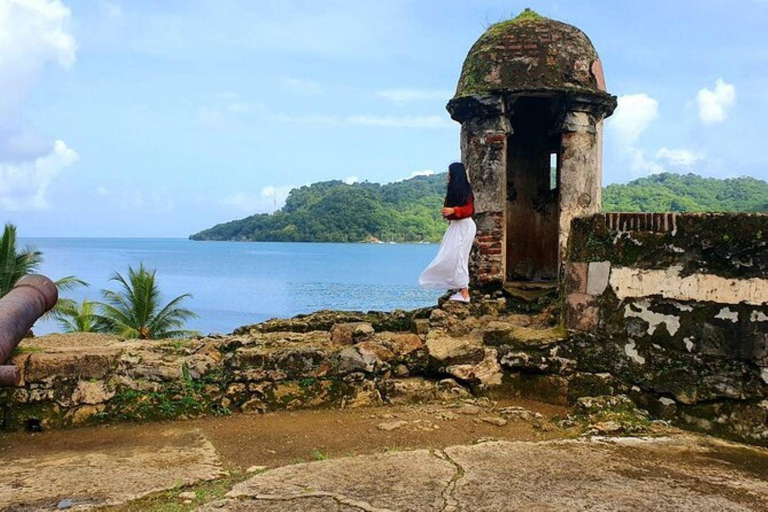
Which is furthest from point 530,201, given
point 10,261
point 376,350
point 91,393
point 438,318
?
point 10,261

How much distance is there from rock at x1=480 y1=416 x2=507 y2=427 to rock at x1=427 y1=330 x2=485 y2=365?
62cm

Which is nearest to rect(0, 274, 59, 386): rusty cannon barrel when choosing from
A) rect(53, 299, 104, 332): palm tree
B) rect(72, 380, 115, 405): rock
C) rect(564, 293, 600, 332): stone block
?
rect(72, 380, 115, 405): rock

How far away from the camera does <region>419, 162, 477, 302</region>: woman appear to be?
20.4 ft

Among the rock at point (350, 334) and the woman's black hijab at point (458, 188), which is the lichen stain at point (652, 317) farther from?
the rock at point (350, 334)

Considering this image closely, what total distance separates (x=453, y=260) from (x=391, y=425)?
2062 millimetres

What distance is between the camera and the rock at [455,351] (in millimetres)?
5414

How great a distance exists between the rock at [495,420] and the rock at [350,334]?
51.4 inches

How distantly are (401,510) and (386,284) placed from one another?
227 ft

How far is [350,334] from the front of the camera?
5727mm

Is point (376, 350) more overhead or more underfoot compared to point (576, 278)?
more underfoot

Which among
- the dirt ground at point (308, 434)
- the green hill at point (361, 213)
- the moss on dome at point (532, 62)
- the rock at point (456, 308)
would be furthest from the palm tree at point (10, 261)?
the green hill at point (361, 213)

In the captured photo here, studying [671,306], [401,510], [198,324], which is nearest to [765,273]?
[671,306]

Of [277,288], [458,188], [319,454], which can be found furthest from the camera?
[277,288]

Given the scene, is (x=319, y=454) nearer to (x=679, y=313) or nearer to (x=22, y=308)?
(x=22, y=308)
